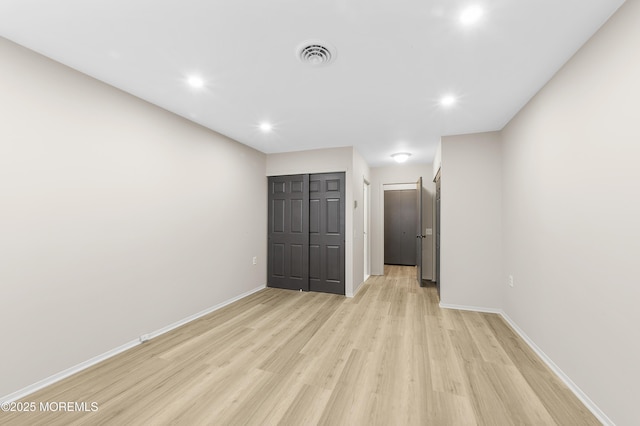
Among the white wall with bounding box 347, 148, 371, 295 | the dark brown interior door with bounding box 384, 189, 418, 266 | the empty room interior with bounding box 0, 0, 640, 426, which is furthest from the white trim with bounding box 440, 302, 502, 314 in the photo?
the dark brown interior door with bounding box 384, 189, 418, 266

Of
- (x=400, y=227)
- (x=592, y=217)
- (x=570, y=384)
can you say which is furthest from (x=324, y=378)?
(x=400, y=227)

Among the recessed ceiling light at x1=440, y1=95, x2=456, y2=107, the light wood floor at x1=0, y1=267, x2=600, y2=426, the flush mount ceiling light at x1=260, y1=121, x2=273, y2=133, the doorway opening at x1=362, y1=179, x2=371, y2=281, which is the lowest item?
the light wood floor at x1=0, y1=267, x2=600, y2=426

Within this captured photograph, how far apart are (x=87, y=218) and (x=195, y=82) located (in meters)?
1.56

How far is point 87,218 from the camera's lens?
7.43 feet

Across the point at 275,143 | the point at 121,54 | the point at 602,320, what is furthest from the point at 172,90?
the point at 602,320

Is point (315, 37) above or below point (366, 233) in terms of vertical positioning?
above

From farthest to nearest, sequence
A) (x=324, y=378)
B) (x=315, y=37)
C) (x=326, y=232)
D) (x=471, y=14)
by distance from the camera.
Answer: (x=326, y=232) < (x=324, y=378) < (x=315, y=37) < (x=471, y=14)

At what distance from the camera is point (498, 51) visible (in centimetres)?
191

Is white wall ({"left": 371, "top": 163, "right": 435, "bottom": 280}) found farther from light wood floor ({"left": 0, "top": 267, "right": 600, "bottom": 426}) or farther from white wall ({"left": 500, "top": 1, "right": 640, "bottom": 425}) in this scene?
white wall ({"left": 500, "top": 1, "right": 640, "bottom": 425})

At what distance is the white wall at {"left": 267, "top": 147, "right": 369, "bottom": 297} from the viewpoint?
14.6 feet

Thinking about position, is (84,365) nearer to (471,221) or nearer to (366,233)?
(471,221)

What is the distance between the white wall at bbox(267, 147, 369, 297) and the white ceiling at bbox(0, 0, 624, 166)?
4.75 feet

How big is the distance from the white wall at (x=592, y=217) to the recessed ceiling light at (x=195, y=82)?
3015 millimetres

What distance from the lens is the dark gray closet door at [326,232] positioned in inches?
178
